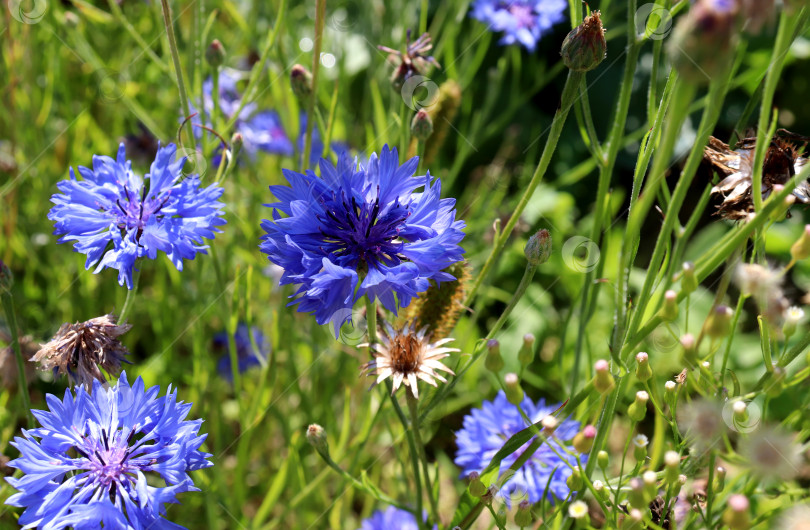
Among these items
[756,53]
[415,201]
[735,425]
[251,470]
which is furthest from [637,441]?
[756,53]

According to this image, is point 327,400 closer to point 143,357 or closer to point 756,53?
point 143,357

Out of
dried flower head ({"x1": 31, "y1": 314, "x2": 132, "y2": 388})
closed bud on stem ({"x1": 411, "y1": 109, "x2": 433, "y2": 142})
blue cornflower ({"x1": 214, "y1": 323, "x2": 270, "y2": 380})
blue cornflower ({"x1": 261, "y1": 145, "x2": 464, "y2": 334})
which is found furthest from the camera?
blue cornflower ({"x1": 214, "y1": 323, "x2": 270, "y2": 380})

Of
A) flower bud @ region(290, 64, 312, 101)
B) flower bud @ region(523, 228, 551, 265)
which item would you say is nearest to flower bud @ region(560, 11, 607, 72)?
flower bud @ region(523, 228, 551, 265)

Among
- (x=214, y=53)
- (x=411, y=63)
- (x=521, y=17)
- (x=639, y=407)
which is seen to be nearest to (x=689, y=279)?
(x=639, y=407)

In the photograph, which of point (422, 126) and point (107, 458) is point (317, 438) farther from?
point (422, 126)

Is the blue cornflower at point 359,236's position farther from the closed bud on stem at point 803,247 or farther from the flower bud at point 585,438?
the closed bud on stem at point 803,247

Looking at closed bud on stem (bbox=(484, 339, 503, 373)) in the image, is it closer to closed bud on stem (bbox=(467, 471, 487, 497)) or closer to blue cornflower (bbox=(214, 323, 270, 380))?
closed bud on stem (bbox=(467, 471, 487, 497))

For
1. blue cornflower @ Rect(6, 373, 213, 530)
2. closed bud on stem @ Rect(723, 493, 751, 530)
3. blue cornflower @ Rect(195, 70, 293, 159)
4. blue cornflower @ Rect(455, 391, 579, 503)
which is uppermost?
blue cornflower @ Rect(195, 70, 293, 159)

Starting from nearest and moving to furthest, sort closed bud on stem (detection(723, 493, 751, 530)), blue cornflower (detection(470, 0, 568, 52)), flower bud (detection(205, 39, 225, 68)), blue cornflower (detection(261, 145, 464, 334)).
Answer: closed bud on stem (detection(723, 493, 751, 530))
blue cornflower (detection(261, 145, 464, 334))
flower bud (detection(205, 39, 225, 68))
blue cornflower (detection(470, 0, 568, 52))
